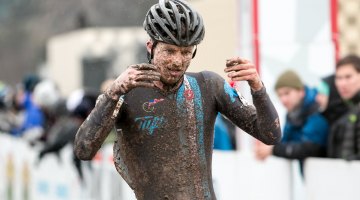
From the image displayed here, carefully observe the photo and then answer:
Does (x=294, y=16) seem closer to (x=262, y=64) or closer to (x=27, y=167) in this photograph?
(x=262, y=64)

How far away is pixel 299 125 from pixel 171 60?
142 inches

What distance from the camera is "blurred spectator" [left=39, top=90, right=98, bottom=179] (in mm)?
11844

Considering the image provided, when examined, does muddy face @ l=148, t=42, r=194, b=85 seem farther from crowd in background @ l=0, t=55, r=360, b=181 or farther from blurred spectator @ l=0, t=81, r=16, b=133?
blurred spectator @ l=0, t=81, r=16, b=133

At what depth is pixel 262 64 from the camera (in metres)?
9.80

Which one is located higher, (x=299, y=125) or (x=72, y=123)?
(x=299, y=125)

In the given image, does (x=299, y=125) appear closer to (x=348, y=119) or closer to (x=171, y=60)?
(x=348, y=119)

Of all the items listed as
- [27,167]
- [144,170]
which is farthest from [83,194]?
[144,170]

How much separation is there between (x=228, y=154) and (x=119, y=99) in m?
4.30

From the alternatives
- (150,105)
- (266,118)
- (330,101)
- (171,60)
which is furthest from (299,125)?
(171,60)

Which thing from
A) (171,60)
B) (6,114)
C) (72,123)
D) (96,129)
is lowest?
(6,114)

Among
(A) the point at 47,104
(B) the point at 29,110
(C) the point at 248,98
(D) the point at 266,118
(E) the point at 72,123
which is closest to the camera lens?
(D) the point at 266,118

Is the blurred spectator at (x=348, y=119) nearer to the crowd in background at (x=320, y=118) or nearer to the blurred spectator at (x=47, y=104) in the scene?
the crowd in background at (x=320, y=118)

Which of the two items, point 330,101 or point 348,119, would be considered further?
point 330,101

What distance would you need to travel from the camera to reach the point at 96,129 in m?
5.02
